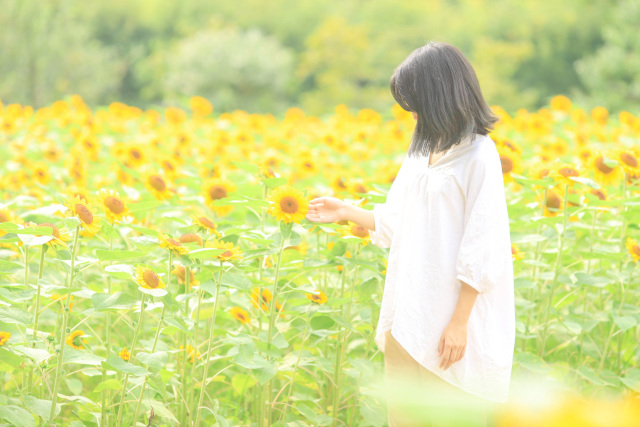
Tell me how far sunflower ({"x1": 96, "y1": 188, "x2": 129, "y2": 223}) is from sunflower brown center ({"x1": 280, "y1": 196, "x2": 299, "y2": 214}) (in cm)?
50

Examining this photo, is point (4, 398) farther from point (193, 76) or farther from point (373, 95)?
point (373, 95)

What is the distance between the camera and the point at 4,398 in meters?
1.70

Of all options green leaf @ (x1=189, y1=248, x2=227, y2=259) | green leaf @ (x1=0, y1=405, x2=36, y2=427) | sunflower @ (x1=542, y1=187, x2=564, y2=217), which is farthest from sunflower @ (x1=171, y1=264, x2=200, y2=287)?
sunflower @ (x1=542, y1=187, x2=564, y2=217)

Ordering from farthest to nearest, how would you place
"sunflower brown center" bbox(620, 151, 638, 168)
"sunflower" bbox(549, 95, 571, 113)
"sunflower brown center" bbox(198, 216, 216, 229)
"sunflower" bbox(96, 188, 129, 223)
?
"sunflower" bbox(549, 95, 571, 113) < "sunflower brown center" bbox(620, 151, 638, 168) < "sunflower" bbox(96, 188, 129, 223) < "sunflower brown center" bbox(198, 216, 216, 229)

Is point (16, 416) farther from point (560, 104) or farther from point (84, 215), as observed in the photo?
point (560, 104)

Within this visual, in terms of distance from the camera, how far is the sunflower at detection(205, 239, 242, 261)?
1.78 m

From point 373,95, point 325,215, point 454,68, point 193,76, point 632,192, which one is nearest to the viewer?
point 454,68

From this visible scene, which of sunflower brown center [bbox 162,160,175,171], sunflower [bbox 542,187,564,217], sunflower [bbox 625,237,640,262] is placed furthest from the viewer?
sunflower brown center [bbox 162,160,175,171]

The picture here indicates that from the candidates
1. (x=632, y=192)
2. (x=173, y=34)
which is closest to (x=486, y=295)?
(x=632, y=192)

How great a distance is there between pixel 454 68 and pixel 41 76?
11393mm

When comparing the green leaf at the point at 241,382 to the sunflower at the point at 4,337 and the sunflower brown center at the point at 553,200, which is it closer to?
the sunflower at the point at 4,337

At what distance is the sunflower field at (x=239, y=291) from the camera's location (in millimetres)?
1789

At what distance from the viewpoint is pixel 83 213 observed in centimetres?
182

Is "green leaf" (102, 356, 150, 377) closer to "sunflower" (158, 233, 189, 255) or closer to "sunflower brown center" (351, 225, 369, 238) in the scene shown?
"sunflower" (158, 233, 189, 255)
